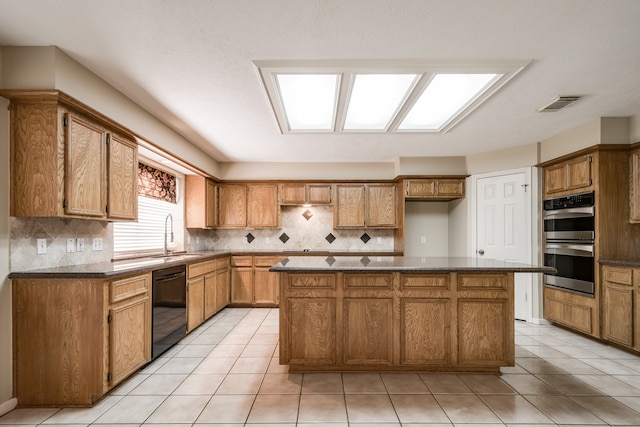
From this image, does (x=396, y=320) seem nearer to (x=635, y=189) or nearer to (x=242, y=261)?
(x=635, y=189)

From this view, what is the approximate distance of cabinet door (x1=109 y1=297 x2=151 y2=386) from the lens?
2453 mm

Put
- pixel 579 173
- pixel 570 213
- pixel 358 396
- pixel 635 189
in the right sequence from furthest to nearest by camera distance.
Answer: pixel 570 213, pixel 579 173, pixel 635 189, pixel 358 396

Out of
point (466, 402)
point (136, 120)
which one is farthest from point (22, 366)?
point (466, 402)

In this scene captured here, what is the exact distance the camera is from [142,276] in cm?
285

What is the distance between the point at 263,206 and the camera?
5.71 metres

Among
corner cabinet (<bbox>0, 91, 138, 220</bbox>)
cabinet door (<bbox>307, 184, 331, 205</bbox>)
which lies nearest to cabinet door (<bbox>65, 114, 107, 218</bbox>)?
corner cabinet (<bbox>0, 91, 138, 220</bbox>)

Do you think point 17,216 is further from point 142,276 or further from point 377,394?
point 377,394

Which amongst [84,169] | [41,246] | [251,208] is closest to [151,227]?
[251,208]

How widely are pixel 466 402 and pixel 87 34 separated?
3669 mm

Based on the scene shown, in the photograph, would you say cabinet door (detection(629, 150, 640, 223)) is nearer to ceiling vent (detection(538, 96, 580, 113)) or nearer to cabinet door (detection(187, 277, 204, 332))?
ceiling vent (detection(538, 96, 580, 113))

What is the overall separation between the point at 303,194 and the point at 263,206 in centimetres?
75

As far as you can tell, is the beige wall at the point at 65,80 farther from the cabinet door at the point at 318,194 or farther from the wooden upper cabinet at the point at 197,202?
the cabinet door at the point at 318,194

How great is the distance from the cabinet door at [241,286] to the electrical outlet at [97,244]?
243cm

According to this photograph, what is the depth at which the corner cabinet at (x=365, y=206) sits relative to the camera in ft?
18.7
